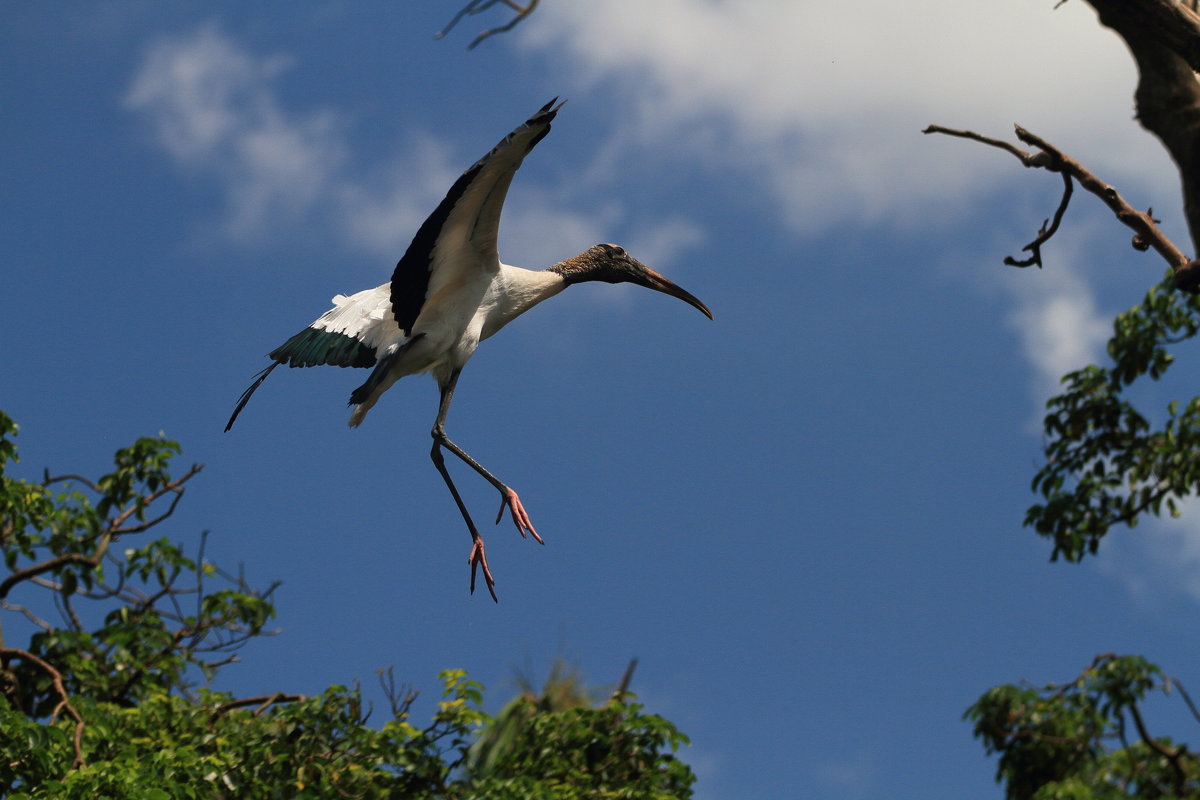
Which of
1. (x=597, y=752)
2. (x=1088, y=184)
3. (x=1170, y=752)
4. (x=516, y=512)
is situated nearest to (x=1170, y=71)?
(x=1088, y=184)

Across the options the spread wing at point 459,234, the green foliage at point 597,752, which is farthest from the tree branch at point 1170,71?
the green foliage at point 597,752

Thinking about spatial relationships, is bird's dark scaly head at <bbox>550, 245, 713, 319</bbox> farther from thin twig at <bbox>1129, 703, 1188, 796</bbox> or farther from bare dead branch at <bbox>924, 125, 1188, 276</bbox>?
thin twig at <bbox>1129, 703, 1188, 796</bbox>

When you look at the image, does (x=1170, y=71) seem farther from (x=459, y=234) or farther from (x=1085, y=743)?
(x=1085, y=743)

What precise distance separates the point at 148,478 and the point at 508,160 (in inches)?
155

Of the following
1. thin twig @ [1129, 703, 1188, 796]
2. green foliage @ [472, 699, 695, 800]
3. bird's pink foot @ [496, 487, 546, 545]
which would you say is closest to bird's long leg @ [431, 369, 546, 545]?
bird's pink foot @ [496, 487, 546, 545]

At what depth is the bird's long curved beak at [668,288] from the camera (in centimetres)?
602

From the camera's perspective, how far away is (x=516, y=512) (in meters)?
4.54

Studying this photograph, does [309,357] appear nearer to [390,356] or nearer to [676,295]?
[390,356]

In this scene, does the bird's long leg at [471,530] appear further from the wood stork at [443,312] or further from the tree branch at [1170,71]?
the tree branch at [1170,71]

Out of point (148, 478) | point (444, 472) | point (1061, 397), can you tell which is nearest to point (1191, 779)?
point (1061, 397)

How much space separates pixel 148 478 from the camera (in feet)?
24.2

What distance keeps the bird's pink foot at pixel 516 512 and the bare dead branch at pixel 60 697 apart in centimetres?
207

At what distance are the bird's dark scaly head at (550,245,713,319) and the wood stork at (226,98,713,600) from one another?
93mm

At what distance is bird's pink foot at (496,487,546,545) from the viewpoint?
4492 mm
